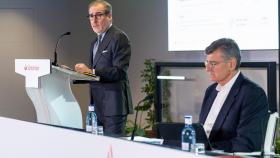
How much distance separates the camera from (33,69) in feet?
8.63

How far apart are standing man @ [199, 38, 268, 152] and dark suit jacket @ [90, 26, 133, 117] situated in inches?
30.3

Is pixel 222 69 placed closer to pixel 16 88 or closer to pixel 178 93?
pixel 178 93

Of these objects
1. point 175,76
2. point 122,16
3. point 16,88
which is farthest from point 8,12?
point 175,76

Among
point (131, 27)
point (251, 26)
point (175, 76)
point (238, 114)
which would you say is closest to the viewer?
point (238, 114)

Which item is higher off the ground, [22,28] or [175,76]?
[22,28]

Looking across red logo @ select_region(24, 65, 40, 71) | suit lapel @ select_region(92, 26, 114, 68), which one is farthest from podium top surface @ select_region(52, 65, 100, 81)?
suit lapel @ select_region(92, 26, 114, 68)

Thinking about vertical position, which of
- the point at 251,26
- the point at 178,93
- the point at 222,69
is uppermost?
the point at 251,26

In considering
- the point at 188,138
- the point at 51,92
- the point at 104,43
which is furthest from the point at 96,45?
the point at 188,138

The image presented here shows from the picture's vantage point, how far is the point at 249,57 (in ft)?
14.2

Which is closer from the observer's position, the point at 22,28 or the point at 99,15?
the point at 99,15

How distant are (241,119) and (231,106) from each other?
88mm

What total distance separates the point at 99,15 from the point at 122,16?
2.61m

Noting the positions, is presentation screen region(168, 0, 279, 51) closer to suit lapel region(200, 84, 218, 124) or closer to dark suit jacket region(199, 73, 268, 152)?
suit lapel region(200, 84, 218, 124)

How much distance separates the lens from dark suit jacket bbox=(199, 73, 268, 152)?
2.28 m
